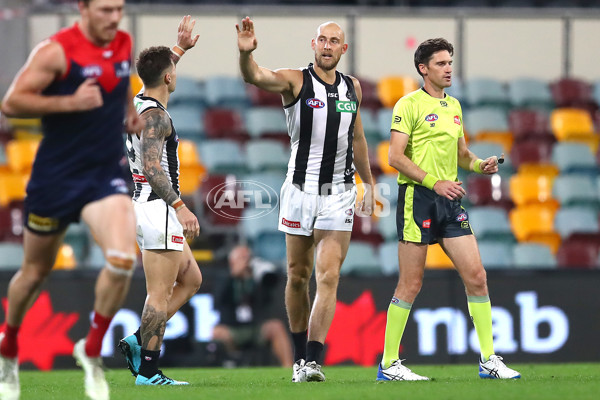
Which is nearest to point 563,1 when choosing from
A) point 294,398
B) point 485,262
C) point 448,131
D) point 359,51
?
point 359,51

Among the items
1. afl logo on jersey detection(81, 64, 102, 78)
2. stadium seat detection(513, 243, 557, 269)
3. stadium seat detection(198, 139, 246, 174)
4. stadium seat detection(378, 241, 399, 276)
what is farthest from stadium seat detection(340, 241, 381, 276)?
afl logo on jersey detection(81, 64, 102, 78)

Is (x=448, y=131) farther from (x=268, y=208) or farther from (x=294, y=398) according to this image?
(x=268, y=208)

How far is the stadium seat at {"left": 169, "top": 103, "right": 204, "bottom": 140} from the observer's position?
1273cm

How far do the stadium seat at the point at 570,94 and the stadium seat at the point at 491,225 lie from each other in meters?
3.07

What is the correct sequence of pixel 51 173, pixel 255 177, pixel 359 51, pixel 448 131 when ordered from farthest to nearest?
pixel 359 51, pixel 255 177, pixel 448 131, pixel 51 173

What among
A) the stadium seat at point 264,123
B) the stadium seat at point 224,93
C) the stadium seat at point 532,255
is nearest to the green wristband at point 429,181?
the stadium seat at point 532,255

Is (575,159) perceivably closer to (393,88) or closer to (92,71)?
(393,88)

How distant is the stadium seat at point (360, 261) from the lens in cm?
1041

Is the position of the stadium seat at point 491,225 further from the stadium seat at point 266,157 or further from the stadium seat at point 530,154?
the stadium seat at point 266,157

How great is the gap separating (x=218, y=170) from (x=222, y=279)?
2793 mm

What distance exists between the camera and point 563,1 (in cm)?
1476

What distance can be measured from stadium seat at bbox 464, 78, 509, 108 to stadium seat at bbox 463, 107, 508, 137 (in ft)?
0.89

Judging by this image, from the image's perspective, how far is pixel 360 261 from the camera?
1047 centimetres

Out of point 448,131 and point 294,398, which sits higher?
point 448,131
